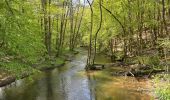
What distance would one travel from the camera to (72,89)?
1065 inches

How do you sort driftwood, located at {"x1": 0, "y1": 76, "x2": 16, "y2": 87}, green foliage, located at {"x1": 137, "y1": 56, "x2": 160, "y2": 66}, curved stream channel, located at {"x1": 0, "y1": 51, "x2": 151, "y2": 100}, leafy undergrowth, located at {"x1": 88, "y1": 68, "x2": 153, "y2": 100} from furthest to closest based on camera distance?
green foliage, located at {"x1": 137, "y1": 56, "x2": 160, "y2": 66} < driftwood, located at {"x1": 0, "y1": 76, "x2": 16, "y2": 87} < curved stream channel, located at {"x1": 0, "y1": 51, "x2": 151, "y2": 100} < leafy undergrowth, located at {"x1": 88, "y1": 68, "x2": 153, "y2": 100}

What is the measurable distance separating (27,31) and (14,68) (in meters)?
2.91

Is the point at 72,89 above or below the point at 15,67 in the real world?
below

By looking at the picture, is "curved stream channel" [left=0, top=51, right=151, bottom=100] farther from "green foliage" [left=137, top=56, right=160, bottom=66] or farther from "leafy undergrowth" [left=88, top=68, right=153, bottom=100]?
"green foliage" [left=137, top=56, right=160, bottom=66]

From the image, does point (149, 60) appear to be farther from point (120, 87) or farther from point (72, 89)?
point (72, 89)

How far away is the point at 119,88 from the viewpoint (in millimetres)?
26391

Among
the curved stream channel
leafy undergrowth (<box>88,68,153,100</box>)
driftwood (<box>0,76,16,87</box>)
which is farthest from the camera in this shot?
driftwood (<box>0,76,16,87</box>)

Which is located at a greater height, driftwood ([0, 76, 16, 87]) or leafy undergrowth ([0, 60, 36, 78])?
leafy undergrowth ([0, 60, 36, 78])

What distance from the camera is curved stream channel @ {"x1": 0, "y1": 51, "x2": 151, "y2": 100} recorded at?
23.7m

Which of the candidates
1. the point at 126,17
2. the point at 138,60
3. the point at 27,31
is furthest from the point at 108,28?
the point at 27,31

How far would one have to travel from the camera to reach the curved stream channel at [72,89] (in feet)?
77.7

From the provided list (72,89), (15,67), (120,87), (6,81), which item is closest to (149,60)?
(120,87)

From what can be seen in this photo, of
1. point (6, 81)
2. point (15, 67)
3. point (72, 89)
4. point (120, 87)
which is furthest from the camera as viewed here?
point (6, 81)

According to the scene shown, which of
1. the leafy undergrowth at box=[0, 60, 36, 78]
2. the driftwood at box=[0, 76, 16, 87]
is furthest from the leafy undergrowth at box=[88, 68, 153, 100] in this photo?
the driftwood at box=[0, 76, 16, 87]
